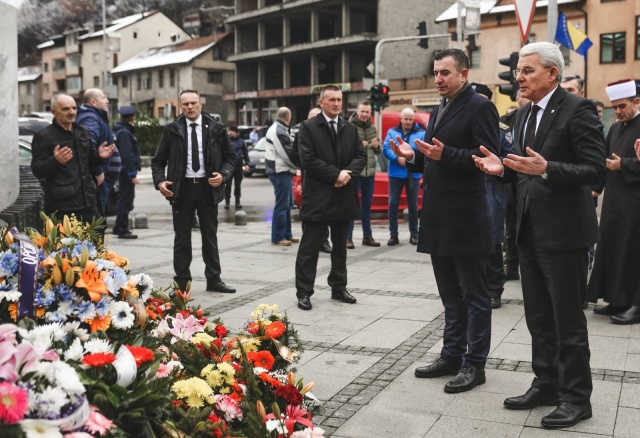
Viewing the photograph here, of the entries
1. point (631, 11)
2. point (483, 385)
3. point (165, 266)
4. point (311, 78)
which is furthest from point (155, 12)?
point (483, 385)

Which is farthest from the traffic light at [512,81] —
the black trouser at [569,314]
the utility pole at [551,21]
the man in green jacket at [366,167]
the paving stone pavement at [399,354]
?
the black trouser at [569,314]

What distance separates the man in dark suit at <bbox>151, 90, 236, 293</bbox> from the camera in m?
8.52

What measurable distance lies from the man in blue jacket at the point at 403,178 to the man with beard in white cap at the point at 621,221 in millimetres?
5071

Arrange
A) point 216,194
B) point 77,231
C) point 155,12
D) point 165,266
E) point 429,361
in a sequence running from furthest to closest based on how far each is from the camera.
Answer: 1. point 155,12
2. point 165,266
3. point 216,194
4. point 429,361
5. point 77,231

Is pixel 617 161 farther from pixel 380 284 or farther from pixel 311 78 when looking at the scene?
pixel 311 78

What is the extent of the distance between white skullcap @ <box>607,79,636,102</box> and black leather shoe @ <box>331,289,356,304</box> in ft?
10.1

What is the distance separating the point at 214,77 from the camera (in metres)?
68.9

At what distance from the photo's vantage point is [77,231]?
354 cm

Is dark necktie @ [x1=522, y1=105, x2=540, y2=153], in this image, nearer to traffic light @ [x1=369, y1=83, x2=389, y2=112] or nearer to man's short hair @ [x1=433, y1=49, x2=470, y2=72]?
man's short hair @ [x1=433, y1=49, x2=470, y2=72]

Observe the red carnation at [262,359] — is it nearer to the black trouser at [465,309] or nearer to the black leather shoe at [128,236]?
the black trouser at [465,309]

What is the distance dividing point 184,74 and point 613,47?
3817 centimetres

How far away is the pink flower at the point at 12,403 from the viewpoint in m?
2.16

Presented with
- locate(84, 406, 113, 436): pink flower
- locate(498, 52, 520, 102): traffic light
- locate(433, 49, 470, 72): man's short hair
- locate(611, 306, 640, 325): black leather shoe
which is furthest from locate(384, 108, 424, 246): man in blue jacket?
locate(84, 406, 113, 436): pink flower

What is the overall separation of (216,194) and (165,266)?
2189 mm
